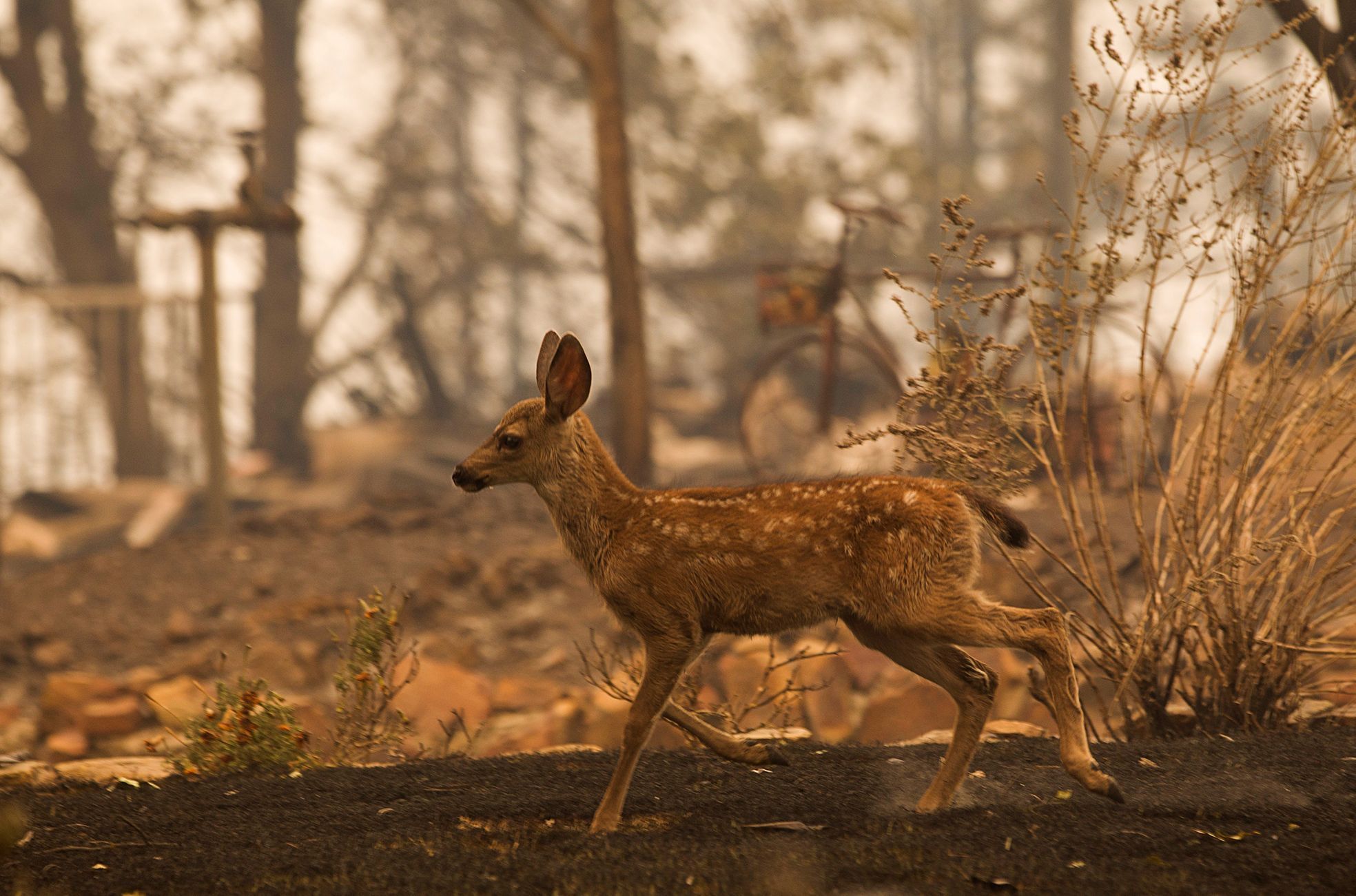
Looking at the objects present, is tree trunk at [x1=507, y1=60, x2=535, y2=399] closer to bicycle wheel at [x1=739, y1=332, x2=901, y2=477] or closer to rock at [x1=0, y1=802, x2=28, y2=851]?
bicycle wheel at [x1=739, y1=332, x2=901, y2=477]

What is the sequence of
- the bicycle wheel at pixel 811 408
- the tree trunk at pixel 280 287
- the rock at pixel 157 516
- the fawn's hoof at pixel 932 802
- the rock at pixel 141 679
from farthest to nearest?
the tree trunk at pixel 280 287
the rock at pixel 157 516
the bicycle wheel at pixel 811 408
the rock at pixel 141 679
the fawn's hoof at pixel 932 802

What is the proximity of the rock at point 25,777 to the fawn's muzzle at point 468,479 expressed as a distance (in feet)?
7.47

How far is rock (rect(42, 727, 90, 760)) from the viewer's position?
8500 millimetres

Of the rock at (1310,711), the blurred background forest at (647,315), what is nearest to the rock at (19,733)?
the blurred background forest at (647,315)

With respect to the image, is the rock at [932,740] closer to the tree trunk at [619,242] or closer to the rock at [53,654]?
the tree trunk at [619,242]

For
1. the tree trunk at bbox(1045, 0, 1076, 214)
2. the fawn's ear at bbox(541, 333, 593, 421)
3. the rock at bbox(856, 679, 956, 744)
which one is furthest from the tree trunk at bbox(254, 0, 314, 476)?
the fawn's ear at bbox(541, 333, 593, 421)

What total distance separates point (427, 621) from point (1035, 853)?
756 cm

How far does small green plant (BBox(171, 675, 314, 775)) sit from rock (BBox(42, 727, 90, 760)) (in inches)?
140

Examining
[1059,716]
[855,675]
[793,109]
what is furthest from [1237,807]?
[793,109]

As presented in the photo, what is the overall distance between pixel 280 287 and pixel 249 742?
14.5m

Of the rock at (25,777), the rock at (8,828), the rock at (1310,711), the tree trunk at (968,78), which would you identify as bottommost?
the rock at (1310,711)

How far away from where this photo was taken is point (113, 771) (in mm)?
5555

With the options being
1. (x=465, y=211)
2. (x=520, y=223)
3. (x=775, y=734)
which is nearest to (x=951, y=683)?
(x=775, y=734)

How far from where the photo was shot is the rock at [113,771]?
539 centimetres
